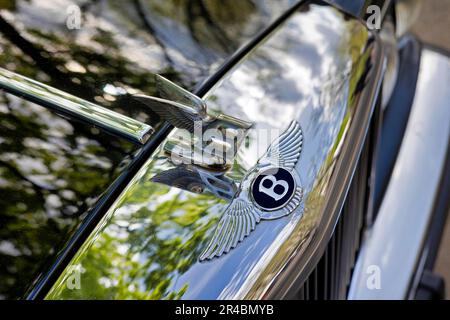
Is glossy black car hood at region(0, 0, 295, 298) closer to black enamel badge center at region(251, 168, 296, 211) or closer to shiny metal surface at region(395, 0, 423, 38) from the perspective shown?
black enamel badge center at region(251, 168, 296, 211)

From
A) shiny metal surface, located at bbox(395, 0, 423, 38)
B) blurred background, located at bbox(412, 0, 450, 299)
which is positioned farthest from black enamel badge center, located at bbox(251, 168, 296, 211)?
blurred background, located at bbox(412, 0, 450, 299)

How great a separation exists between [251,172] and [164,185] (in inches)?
5.7

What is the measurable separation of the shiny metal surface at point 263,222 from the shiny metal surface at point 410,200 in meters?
0.40

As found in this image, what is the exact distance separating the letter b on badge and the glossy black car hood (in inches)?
8.9

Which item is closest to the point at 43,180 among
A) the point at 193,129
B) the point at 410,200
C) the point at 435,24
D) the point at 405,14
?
the point at 193,129

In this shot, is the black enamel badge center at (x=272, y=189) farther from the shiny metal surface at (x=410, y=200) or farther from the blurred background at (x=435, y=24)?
the blurred background at (x=435, y=24)

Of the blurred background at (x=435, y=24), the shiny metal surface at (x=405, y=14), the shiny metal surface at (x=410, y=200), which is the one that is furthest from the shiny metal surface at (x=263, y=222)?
the blurred background at (x=435, y=24)

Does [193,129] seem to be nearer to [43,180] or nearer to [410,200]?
[43,180]

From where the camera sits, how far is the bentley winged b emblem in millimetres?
1033

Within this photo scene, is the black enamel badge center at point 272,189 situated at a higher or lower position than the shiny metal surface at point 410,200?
lower

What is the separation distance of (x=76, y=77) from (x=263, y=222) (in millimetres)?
408

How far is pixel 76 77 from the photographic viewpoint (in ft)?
3.71

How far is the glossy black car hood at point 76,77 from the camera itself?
97 cm

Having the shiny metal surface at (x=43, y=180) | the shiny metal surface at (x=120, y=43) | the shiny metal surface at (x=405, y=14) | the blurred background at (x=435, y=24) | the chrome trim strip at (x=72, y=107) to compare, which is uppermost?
the blurred background at (x=435, y=24)
